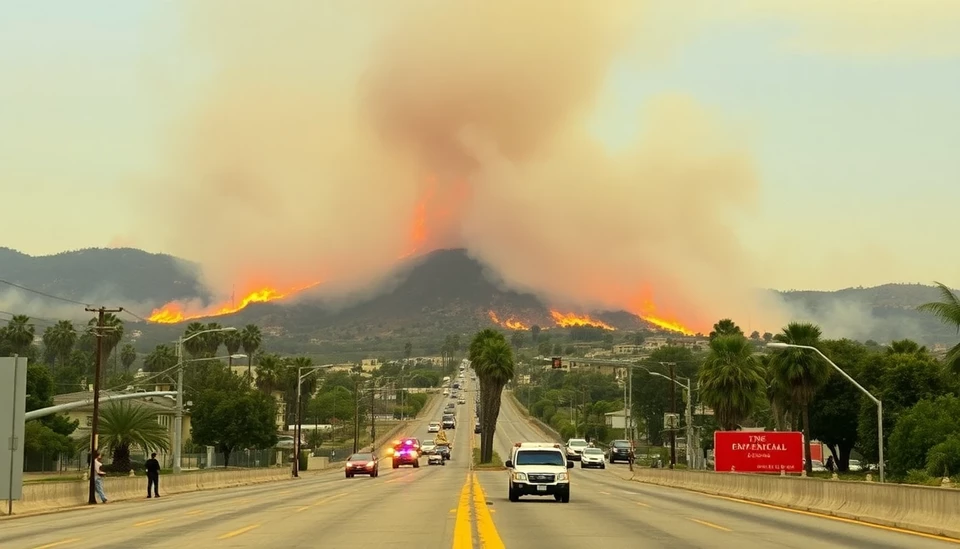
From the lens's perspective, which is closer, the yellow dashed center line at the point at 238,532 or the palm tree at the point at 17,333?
the yellow dashed center line at the point at 238,532

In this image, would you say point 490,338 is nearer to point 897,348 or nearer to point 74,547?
point 897,348

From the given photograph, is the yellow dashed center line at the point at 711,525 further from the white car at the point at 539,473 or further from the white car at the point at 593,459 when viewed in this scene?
the white car at the point at 593,459

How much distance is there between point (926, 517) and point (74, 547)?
2156 centimetres

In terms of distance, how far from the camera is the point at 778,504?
47.5 m

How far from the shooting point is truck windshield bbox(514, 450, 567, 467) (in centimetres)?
4412

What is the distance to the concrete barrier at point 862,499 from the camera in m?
29.8

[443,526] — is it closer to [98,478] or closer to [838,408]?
[98,478]

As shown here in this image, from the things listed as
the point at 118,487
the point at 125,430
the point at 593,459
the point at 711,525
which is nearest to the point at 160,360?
the point at 593,459

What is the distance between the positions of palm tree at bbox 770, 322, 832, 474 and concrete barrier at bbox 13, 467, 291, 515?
44.9m

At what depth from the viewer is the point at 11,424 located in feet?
122

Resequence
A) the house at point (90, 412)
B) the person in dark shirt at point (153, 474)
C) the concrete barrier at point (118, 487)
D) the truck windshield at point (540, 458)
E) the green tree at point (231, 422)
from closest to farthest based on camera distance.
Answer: the truck windshield at point (540, 458)
the concrete barrier at point (118, 487)
the person in dark shirt at point (153, 474)
the house at point (90, 412)
the green tree at point (231, 422)

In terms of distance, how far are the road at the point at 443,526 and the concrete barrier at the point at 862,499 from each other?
3.66 ft

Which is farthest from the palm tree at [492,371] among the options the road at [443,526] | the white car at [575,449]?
the road at [443,526]

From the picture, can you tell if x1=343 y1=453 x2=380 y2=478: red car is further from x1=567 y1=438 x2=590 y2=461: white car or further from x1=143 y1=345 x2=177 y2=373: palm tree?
x1=143 y1=345 x2=177 y2=373: palm tree
